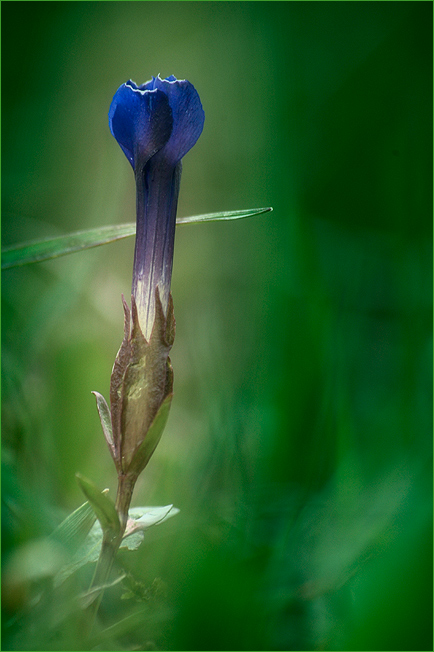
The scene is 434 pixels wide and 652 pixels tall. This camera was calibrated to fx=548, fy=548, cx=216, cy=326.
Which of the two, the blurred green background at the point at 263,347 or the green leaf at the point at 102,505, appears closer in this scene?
the green leaf at the point at 102,505

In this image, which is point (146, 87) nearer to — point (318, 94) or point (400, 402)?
point (400, 402)

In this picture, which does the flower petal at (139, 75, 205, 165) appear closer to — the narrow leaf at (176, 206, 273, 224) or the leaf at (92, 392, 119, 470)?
the narrow leaf at (176, 206, 273, 224)

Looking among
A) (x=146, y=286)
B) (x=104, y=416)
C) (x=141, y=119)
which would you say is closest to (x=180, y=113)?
(x=141, y=119)

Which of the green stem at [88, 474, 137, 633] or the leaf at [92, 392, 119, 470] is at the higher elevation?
the leaf at [92, 392, 119, 470]


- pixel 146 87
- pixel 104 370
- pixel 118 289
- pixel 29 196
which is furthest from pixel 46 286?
pixel 146 87

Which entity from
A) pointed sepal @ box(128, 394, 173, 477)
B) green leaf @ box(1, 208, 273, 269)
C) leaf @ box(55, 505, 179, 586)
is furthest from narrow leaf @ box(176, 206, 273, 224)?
leaf @ box(55, 505, 179, 586)

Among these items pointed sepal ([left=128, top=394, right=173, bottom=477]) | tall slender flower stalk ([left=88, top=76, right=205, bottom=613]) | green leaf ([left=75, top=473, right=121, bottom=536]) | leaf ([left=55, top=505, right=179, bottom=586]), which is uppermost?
tall slender flower stalk ([left=88, top=76, right=205, bottom=613])

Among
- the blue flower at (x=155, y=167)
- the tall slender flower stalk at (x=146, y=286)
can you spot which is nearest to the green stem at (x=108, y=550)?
the tall slender flower stalk at (x=146, y=286)

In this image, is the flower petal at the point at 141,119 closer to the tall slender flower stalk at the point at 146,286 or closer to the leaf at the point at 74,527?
the tall slender flower stalk at the point at 146,286
